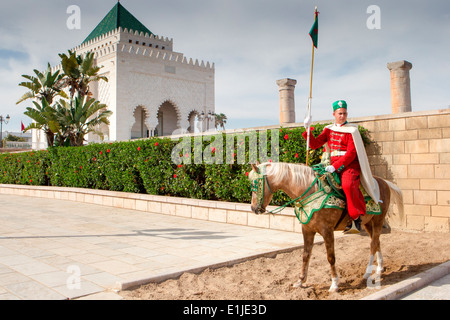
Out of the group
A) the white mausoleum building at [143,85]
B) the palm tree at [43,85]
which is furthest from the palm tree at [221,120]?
the palm tree at [43,85]

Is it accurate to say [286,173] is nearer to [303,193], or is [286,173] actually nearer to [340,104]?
[303,193]

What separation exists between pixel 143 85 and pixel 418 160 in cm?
3286

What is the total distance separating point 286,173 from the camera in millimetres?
4309

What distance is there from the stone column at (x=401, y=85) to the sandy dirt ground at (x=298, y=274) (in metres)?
5.82

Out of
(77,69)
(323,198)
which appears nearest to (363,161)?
(323,198)

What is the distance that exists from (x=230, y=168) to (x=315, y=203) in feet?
18.8

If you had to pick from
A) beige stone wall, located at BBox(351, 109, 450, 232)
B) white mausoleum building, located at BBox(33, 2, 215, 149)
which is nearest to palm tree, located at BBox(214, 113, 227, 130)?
white mausoleum building, located at BBox(33, 2, 215, 149)

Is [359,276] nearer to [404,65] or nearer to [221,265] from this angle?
→ [221,265]

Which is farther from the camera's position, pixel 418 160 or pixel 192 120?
pixel 192 120

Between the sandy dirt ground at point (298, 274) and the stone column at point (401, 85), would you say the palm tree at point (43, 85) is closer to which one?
the stone column at point (401, 85)

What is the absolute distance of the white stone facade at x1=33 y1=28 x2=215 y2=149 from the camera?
3566cm

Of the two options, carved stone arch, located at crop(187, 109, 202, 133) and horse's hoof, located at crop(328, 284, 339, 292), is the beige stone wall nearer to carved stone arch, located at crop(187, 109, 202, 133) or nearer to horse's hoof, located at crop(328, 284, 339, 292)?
horse's hoof, located at crop(328, 284, 339, 292)

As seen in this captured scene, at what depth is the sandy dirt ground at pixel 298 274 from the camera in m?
4.23

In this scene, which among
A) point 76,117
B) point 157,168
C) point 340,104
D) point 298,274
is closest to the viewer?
point 340,104
